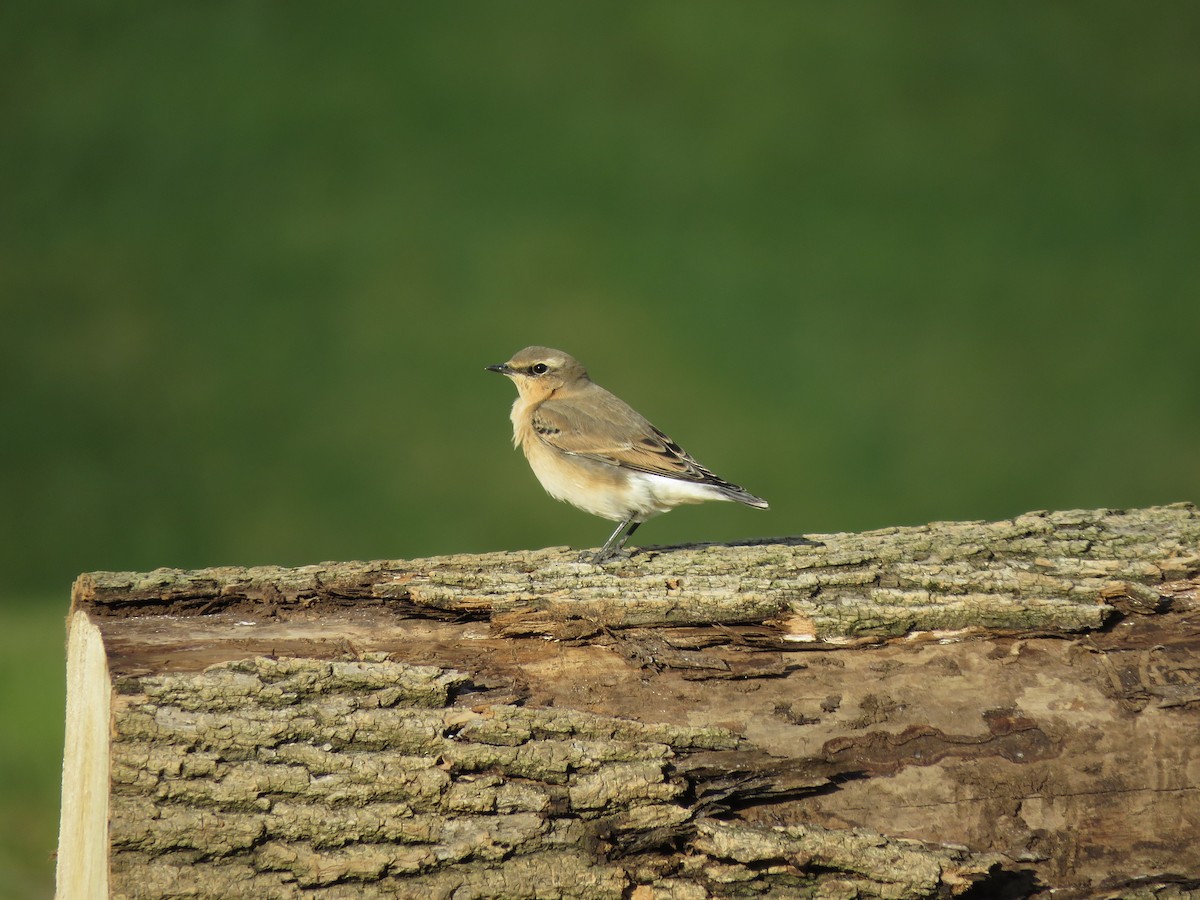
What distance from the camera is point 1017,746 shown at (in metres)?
4.84

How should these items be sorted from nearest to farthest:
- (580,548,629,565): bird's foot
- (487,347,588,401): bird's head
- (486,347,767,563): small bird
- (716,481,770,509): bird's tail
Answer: (580,548,629,565): bird's foot
(716,481,770,509): bird's tail
(486,347,767,563): small bird
(487,347,588,401): bird's head

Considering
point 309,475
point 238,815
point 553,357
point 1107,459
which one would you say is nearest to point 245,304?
point 309,475

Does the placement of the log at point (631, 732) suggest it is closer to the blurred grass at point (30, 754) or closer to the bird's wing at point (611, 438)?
the bird's wing at point (611, 438)

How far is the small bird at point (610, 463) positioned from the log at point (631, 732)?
1.98 metres

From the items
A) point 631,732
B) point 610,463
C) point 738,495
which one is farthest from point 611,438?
point 631,732

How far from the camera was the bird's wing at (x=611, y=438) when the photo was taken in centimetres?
752

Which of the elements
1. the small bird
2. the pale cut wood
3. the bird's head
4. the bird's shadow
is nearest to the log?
the pale cut wood

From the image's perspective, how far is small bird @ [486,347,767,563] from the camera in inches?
293

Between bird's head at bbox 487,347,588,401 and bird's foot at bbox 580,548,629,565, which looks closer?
bird's foot at bbox 580,548,629,565

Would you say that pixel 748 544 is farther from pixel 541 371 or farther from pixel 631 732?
pixel 541 371

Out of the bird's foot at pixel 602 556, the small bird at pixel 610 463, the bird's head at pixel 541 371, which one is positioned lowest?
the bird's foot at pixel 602 556

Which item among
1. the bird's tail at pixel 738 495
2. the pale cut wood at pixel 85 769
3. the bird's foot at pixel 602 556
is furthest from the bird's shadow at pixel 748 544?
the pale cut wood at pixel 85 769

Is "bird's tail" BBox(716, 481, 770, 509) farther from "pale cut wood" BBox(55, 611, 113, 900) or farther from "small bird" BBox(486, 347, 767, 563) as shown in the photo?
"pale cut wood" BBox(55, 611, 113, 900)

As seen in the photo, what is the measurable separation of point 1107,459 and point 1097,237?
3.19 metres
